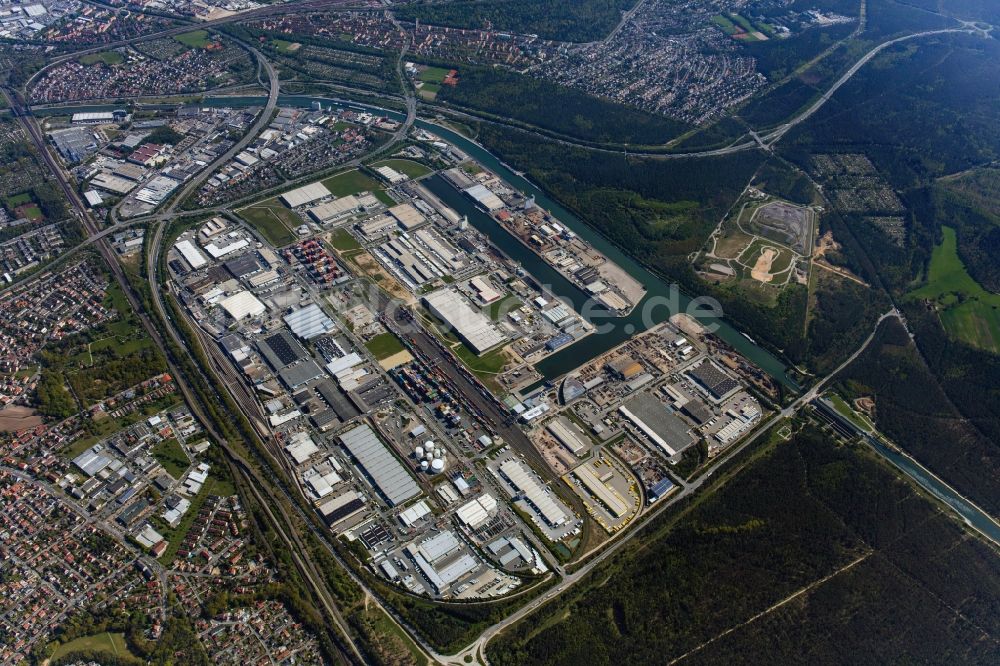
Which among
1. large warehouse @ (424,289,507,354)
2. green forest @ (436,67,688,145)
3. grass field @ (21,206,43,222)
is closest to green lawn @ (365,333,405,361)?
large warehouse @ (424,289,507,354)

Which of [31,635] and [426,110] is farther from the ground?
[426,110]

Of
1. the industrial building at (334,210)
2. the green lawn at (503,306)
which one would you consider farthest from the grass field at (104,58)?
the green lawn at (503,306)

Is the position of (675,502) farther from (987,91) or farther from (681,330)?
(987,91)

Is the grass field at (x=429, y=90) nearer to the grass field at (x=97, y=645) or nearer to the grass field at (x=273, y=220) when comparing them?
the grass field at (x=273, y=220)

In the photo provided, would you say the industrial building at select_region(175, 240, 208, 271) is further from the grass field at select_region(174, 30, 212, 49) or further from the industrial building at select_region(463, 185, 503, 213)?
the grass field at select_region(174, 30, 212, 49)

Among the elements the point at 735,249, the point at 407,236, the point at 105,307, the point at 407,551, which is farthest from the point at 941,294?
the point at 105,307

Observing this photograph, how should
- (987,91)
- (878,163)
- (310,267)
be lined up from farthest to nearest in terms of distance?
(987,91), (878,163), (310,267)
